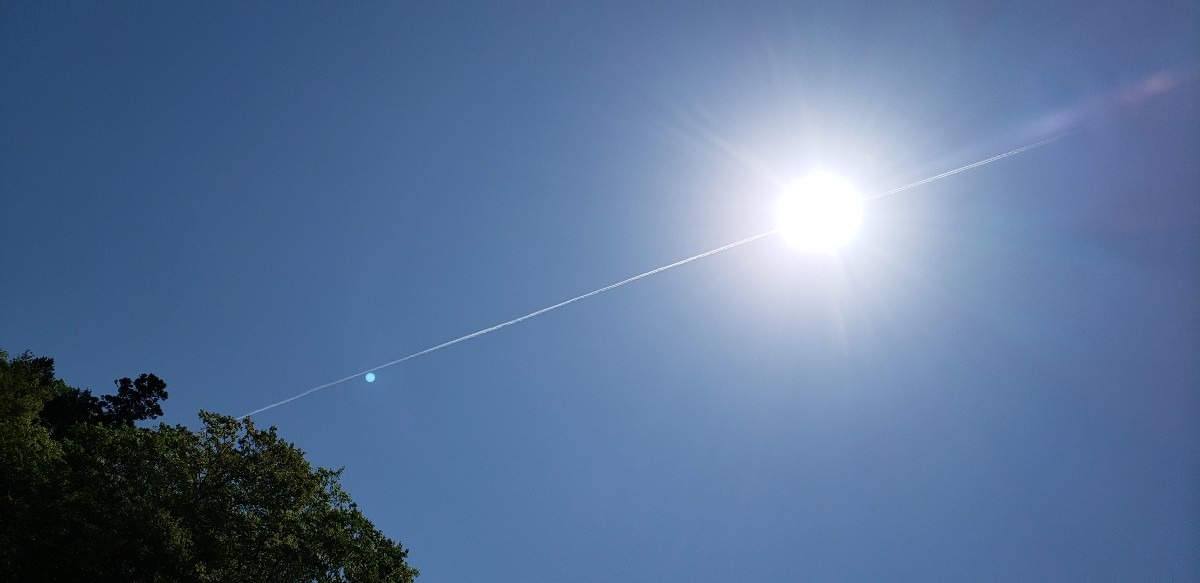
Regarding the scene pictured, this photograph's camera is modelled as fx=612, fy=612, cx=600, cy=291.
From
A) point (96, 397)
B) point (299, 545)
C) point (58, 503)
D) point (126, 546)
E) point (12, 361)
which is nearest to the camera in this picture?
point (126, 546)

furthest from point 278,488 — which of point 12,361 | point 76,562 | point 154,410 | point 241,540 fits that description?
point 154,410

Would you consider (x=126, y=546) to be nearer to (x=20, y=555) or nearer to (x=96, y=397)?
(x=20, y=555)

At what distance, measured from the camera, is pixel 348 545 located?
35250 millimetres

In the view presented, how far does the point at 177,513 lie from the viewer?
31516 millimetres

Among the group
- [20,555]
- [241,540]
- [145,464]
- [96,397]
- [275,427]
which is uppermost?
[96,397]

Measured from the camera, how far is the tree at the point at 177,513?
97.0ft

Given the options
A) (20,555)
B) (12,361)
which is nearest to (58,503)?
(20,555)

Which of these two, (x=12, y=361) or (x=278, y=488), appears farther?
(x=12, y=361)

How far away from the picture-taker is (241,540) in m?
32.5

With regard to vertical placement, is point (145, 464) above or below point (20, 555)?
above

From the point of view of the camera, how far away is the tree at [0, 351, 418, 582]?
29.6m

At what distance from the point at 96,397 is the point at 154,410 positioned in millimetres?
5320

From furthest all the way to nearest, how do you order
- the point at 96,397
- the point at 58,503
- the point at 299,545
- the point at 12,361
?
1. the point at 96,397
2. the point at 12,361
3. the point at 299,545
4. the point at 58,503

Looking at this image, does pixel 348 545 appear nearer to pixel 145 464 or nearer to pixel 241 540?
pixel 241 540
